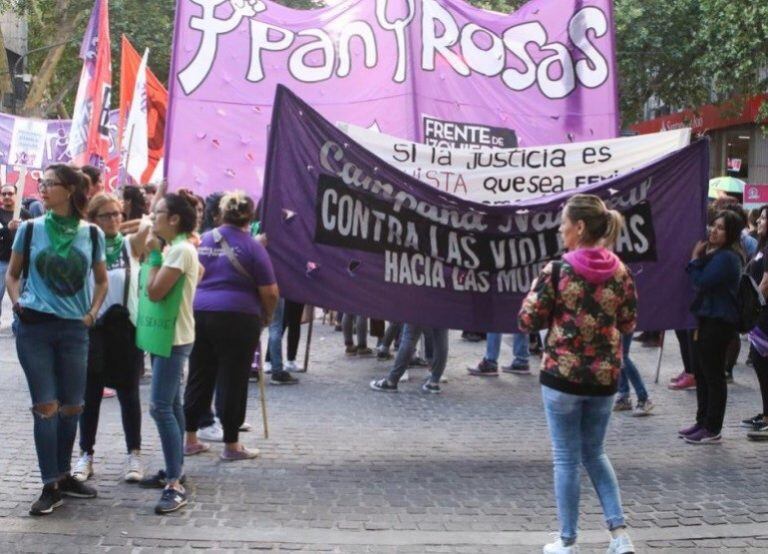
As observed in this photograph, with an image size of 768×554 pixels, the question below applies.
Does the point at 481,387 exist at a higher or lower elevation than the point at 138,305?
lower

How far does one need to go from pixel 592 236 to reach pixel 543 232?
208cm

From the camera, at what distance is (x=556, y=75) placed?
10.1 metres

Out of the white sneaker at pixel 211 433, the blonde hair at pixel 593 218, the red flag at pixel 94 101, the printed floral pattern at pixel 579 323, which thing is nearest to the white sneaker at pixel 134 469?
the white sneaker at pixel 211 433

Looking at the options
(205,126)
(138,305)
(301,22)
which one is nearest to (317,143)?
(138,305)

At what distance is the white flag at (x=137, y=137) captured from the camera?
35.2 ft

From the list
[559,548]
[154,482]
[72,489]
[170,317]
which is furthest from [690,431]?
[72,489]

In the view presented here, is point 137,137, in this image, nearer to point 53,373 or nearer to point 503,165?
point 503,165

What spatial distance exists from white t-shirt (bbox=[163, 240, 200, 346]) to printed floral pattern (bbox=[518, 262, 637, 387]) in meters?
2.02

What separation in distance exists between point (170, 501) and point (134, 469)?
0.67 metres

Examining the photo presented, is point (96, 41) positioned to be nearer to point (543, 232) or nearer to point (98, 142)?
point (98, 142)

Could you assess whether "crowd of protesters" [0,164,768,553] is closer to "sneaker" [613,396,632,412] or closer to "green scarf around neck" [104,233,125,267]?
"green scarf around neck" [104,233,125,267]

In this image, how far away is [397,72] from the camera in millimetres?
9859

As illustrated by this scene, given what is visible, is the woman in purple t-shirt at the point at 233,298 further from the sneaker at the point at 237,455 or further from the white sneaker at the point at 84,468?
the white sneaker at the point at 84,468

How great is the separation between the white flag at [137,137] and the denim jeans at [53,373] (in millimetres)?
5263
